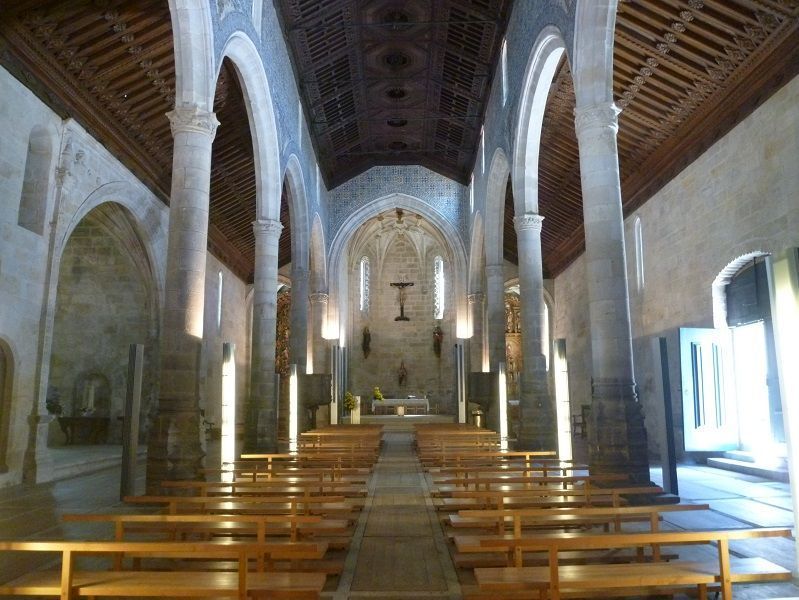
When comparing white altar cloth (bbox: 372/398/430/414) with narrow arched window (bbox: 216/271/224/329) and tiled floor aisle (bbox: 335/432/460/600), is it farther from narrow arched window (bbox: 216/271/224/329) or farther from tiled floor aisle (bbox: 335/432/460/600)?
tiled floor aisle (bbox: 335/432/460/600)

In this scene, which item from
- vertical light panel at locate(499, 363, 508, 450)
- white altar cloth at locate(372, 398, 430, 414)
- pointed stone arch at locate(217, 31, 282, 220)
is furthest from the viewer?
white altar cloth at locate(372, 398, 430, 414)

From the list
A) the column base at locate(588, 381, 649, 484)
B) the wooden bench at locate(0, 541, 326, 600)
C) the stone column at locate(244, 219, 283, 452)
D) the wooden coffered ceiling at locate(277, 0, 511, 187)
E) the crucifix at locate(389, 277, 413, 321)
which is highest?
the wooden coffered ceiling at locate(277, 0, 511, 187)

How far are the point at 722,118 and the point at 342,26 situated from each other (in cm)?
830

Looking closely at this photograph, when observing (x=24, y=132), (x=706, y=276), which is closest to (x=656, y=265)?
(x=706, y=276)

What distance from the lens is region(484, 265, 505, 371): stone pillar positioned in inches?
616

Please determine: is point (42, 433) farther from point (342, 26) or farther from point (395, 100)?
point (395, 100)

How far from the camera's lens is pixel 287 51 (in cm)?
1414

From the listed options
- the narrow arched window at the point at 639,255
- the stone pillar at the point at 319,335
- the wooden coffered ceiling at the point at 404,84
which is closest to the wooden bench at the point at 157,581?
the wooden coffered ceiling at the point at 404,84

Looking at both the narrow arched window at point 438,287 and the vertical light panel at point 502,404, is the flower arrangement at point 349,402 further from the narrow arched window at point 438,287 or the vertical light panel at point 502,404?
the vertical light panel at point 502,404

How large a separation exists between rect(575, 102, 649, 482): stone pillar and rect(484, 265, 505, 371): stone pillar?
8.08 m

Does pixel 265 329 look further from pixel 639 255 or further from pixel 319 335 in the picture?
pixel 639 255

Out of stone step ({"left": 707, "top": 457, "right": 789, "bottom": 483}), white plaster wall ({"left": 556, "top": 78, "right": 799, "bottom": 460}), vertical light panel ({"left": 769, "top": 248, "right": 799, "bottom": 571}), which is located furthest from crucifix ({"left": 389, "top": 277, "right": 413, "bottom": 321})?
vertical light panel ({"left": 769, "top": 248, "right": 799, "bottom": 571})

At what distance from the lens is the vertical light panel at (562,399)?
845cm

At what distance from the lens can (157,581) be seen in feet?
10.2
